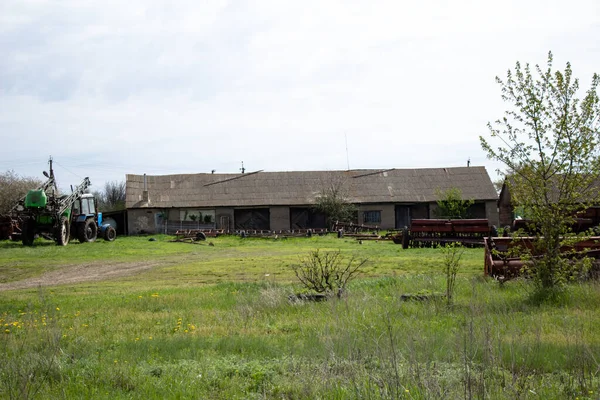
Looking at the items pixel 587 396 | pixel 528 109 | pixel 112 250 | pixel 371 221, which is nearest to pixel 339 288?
pixel 528 109

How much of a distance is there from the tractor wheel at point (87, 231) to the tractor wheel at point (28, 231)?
2.62 m

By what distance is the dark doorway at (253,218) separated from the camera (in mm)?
51438

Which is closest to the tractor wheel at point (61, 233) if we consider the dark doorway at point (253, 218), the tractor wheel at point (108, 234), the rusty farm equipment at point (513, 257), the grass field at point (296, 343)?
the tractor wheel at point (108, 234)

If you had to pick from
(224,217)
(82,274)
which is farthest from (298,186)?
(82,274)

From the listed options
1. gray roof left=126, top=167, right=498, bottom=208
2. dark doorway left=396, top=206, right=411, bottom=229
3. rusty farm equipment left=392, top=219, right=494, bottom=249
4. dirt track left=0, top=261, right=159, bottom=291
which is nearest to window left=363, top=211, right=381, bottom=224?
gray roof left=126, top=167, right=498, bottom=208

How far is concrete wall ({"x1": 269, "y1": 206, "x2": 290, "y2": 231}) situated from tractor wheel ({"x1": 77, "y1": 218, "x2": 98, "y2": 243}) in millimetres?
18668

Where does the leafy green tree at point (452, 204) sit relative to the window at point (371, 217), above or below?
above

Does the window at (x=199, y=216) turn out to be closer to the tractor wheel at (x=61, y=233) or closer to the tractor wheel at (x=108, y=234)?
the tractor wheel at (x=108, y=234)

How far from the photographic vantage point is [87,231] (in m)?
34.4

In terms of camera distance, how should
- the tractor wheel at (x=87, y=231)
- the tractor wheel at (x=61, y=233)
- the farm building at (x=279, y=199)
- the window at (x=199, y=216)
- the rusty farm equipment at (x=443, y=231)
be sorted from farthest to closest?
the window at (x=199, y=216)
the farm building at (x=279, y=199)
the tractor wheel at (x=87, y=231)
the tractor wheel at (x=61, y=233)
the rusty farm equipment at (x=443, y=231)

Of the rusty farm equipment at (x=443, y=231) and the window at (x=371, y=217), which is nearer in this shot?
the rusty farm equipment at (x=443, y=231)

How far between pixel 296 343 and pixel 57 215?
2706 centimetres

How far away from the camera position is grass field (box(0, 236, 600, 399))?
5602 millimetres

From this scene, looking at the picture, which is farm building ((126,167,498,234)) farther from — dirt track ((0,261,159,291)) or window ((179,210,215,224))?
dirt track ((0,261,159,291))
